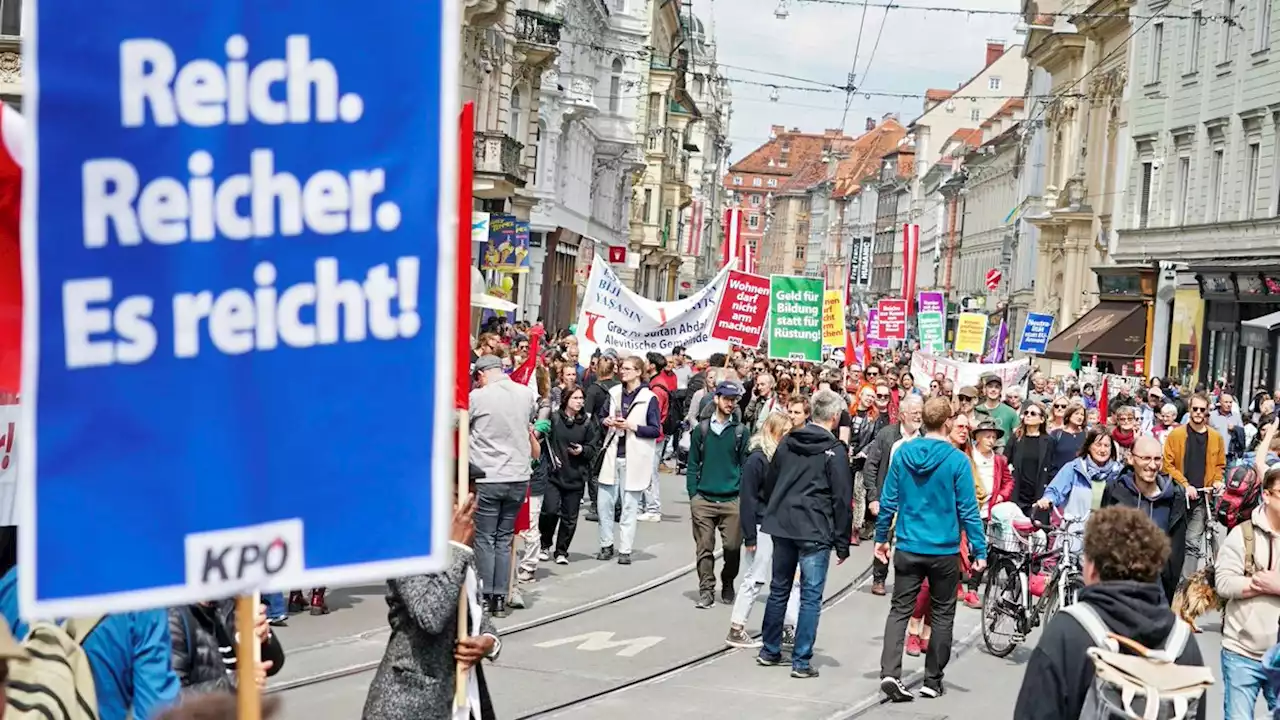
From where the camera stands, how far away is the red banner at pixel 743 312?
1053 inches

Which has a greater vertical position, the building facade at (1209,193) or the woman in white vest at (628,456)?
the building facade at (1209,193)

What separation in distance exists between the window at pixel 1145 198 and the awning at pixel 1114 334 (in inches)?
88.6

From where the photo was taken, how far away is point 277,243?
3.28 m

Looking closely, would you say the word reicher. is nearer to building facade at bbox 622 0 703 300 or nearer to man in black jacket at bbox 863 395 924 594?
man in black jacket at bbox 863 395 924 594

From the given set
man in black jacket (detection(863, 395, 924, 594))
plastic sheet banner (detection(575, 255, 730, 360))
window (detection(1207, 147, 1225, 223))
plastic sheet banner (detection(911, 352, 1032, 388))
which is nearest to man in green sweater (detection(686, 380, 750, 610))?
man in black jacket (detection(863, 395, 924, 594))

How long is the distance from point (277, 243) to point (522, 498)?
9.66 metres

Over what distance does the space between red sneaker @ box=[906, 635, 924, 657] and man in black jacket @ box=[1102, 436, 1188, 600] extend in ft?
7.89

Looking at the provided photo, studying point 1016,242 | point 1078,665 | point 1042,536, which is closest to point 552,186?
point 1016,242

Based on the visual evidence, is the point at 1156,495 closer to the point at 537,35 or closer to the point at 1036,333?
the point at 1036,333

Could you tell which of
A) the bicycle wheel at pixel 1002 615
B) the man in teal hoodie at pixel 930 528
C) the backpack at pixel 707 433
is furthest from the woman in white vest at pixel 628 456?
the man in teal hoodie at pixel 930 528

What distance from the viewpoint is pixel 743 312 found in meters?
26.9

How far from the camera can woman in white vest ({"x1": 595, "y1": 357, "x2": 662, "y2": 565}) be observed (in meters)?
16.7

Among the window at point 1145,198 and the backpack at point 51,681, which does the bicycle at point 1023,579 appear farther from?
the window at point 1145,198

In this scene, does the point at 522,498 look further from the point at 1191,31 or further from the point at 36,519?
the point at 1191,31
